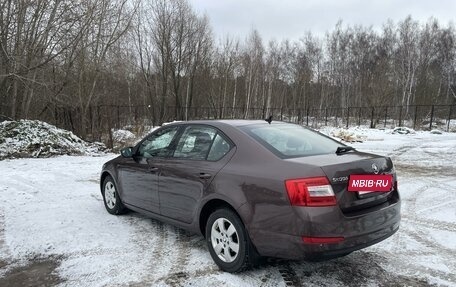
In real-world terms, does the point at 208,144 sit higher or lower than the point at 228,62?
lower

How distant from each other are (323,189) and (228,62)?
40.5m

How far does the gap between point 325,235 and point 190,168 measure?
1.68 m

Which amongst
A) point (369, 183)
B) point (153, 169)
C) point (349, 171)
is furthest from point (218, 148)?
point (369, 183)

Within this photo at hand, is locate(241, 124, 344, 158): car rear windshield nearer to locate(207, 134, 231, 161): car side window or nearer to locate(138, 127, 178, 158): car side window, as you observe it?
locate(207, 134, 231, 161): car side window

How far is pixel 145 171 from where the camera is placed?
16.6ft

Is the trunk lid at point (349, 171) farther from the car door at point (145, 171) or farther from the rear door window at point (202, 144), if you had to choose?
the car door at point (145, 171)

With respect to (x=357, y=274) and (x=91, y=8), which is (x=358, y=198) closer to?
(x=357, y=274)

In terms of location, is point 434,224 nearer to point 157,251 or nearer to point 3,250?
point 157,251

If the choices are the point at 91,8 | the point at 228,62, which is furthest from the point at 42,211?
the point at 228,62

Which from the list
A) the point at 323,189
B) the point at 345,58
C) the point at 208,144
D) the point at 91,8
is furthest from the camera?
the point at 345,58

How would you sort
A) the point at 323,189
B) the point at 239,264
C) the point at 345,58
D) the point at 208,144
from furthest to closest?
the point at 345,58, the point at 208,144, the point at 239,264, the point at 323,189

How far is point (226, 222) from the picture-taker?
3.90 metres

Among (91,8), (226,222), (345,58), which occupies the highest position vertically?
(345,58)

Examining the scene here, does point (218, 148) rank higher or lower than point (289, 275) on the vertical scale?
higher
